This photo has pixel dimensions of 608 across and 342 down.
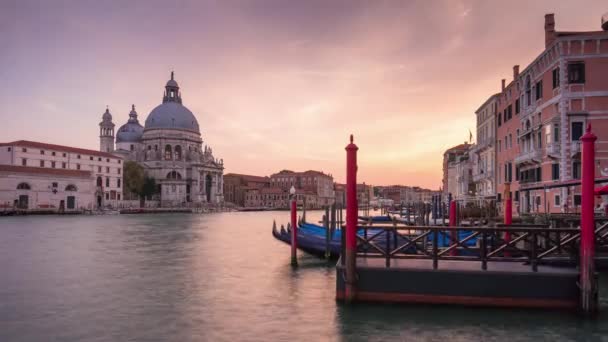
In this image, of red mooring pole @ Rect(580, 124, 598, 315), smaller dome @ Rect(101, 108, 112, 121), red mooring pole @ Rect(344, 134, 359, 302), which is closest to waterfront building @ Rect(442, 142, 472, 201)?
red mooring pole @ Rect(580, 124, 598, 315)

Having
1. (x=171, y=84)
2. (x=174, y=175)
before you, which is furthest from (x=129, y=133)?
(x=174, y=175)

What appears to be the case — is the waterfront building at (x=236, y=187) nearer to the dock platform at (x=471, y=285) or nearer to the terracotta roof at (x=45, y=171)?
the terracotta roof at (x=45, y=171)

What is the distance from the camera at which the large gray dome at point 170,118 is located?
111m

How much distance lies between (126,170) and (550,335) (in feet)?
323

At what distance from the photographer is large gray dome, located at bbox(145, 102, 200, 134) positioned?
111 metres

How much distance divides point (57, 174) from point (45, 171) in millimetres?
1867

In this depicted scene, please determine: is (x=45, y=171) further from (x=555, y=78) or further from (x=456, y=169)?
(x=555, y=78)

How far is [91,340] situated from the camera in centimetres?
905

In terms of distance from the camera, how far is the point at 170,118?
11131 cm

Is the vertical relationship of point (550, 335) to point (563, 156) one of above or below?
below

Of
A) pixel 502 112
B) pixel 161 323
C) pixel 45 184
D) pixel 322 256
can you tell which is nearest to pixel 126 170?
pixel 45 184

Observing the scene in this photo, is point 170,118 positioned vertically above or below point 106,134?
above

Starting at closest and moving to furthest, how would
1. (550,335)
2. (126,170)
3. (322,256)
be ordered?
(550,335) → (322,256) → (126,170)

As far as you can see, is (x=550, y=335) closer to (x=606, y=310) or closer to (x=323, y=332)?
(x=606, y=310)
